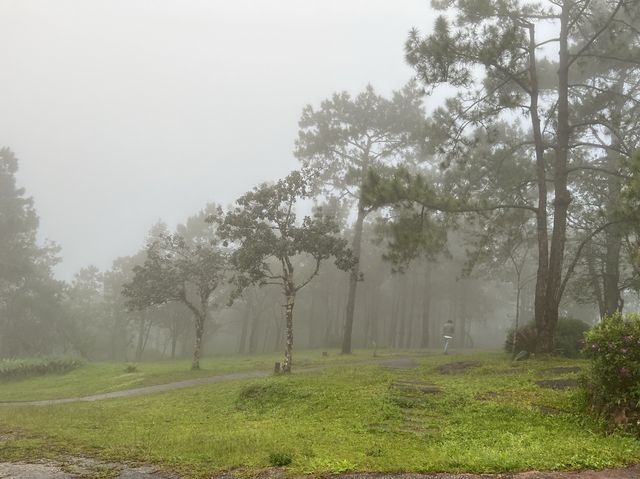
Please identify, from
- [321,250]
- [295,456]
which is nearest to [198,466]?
[295,456]

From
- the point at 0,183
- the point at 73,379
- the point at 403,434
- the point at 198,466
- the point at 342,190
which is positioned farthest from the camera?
the point at 0,183

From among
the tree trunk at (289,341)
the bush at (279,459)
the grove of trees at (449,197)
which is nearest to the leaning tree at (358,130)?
the grove of trees at (449,197)

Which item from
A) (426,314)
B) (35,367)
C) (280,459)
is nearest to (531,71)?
(280,459)

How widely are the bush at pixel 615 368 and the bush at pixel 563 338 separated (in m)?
10.3

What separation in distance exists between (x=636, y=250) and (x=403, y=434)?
1343 centimetres

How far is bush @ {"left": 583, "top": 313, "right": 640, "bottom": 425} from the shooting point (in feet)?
29.0

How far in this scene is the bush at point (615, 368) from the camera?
883cm

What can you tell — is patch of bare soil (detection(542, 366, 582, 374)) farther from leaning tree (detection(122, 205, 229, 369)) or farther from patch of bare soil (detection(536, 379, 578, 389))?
leaning tree (detection(122, 205, 229, 369))

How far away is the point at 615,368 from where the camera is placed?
9164 mm

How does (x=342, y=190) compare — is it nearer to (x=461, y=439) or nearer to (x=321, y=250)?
(x=321, y=250)

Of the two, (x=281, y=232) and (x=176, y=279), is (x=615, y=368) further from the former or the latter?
(x=176, y=279)

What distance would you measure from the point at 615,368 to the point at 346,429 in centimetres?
546

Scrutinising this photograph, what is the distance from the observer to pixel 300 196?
23.0m

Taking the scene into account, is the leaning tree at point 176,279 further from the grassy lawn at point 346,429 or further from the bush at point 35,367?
the grassy lawn at point 346,429
